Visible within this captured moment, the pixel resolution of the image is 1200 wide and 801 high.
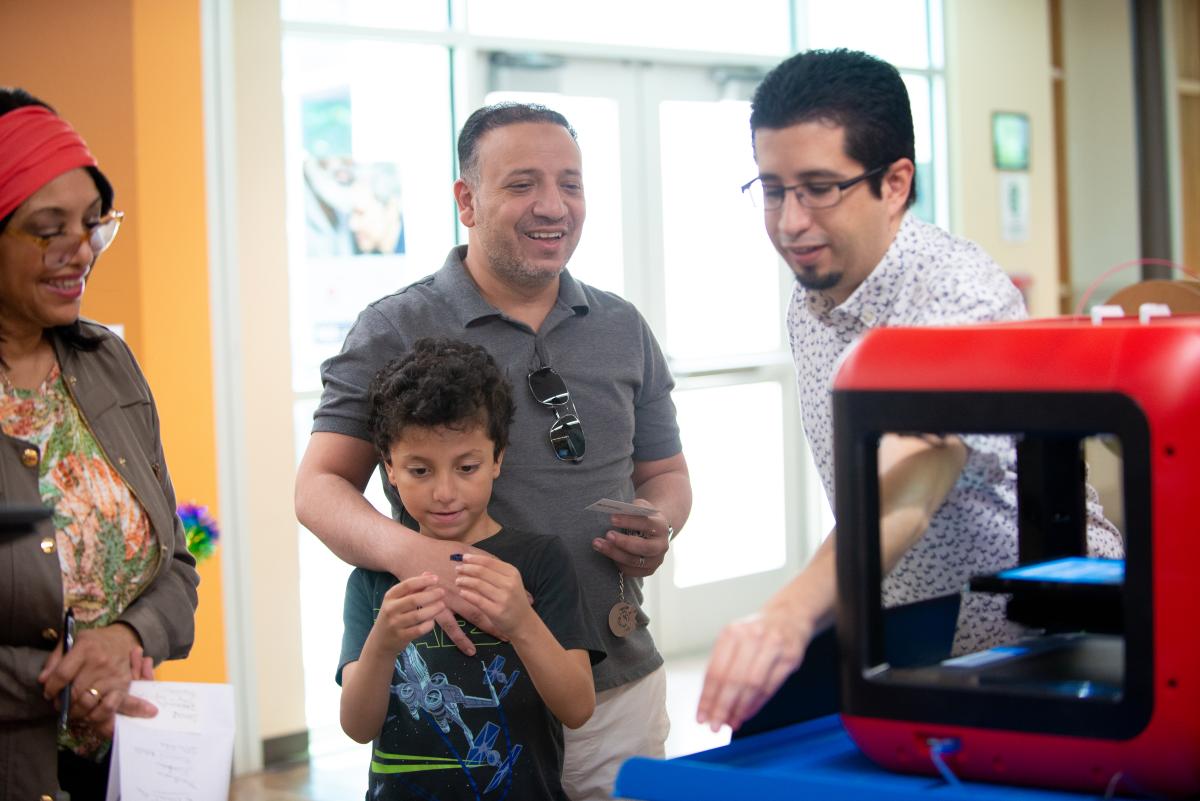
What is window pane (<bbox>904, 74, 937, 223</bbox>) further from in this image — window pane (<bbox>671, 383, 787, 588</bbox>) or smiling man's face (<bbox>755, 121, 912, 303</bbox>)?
smiling man's face (<bbox>755, 121, 912, 303</bbox>)

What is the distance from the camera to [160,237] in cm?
398

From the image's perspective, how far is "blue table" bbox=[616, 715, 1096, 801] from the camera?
107 centimetres

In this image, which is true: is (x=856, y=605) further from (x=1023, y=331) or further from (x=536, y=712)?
(x=536, y=712)

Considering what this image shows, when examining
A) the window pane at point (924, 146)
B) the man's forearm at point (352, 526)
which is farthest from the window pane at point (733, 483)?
the man's forearm at point (352, 526)

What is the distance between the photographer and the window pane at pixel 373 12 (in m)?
4.56

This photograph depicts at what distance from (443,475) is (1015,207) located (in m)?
5.48

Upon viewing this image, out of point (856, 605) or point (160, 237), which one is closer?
point (856, 605)

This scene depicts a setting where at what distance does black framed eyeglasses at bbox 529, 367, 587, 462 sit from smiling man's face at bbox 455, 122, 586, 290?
18 cm

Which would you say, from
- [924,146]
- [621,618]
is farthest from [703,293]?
[621,618]

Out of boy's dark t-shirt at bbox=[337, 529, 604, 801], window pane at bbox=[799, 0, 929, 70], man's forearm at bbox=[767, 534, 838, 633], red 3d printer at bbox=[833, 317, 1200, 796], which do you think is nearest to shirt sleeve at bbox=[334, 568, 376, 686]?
boy's dark t-shirt at bbox=[337, 529, 604, 801]

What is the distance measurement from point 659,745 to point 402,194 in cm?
301

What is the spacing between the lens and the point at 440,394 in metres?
1.86

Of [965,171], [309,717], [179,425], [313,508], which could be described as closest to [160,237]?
[179,425]

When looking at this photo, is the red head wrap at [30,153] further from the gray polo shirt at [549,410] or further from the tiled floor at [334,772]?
the tiled floor at [334,772]
